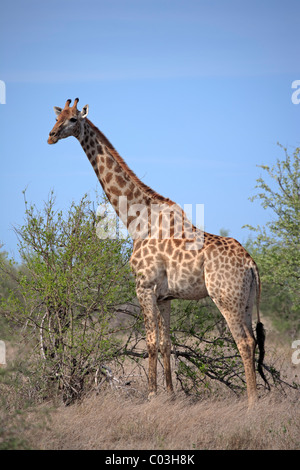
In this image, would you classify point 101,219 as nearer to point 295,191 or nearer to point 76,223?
point 76,223

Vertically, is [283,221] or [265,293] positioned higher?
[283,221]

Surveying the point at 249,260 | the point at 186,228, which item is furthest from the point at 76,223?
the point at 249,260

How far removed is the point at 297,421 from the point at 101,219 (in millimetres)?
4054

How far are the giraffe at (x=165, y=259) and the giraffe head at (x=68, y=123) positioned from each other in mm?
15

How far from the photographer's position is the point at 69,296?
794 cm

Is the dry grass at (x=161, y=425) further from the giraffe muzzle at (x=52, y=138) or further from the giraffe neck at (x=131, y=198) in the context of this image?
the giraffe muzzle at (x=52, y=138)

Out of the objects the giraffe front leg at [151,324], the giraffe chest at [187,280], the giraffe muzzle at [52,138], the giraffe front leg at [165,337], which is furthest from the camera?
the giraffe muzzle at [52,138]

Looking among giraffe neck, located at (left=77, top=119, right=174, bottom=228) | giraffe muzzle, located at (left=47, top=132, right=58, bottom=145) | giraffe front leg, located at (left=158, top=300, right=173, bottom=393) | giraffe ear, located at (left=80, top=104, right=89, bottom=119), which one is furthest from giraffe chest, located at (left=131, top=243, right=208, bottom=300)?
giraffe ear, located at (left=80, top=104, right=89, bottom=119)

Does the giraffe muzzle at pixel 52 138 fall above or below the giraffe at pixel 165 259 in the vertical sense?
above

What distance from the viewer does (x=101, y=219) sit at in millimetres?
8711

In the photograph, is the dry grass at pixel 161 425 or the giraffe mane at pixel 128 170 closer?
the dry grass at pixel 161 425

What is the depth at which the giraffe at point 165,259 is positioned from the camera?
25.3 ft

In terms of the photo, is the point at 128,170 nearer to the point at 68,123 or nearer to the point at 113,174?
the point at 113,174

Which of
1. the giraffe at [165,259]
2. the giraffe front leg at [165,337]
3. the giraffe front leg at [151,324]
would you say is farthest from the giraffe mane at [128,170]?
the giraffe front leg at [165,337]
